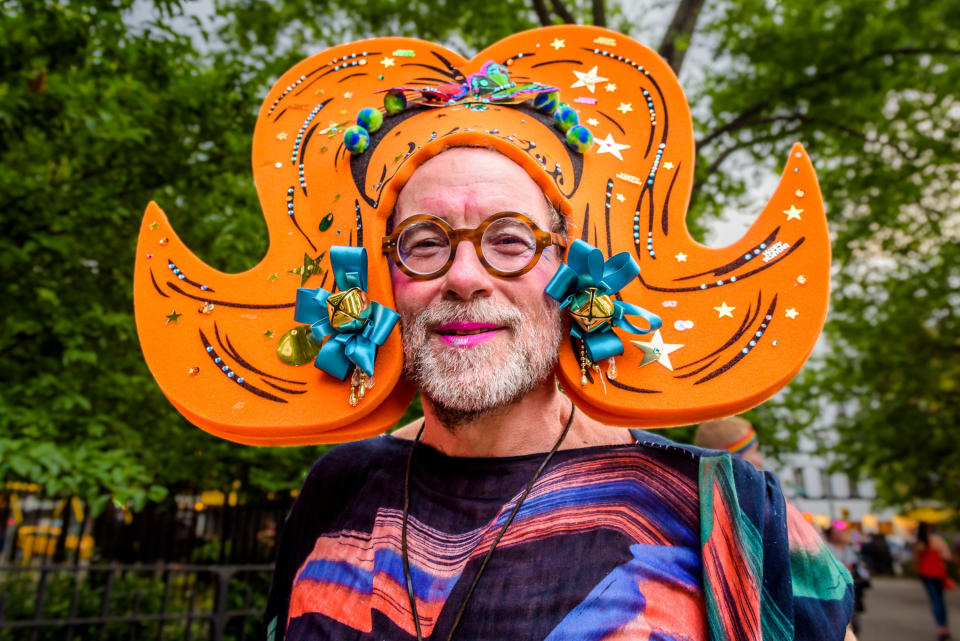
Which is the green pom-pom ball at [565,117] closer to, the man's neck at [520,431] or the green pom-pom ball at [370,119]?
the green pom-pom ball at [370,119]

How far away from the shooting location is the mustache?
1.58 m

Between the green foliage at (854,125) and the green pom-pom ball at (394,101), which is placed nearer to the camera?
the green pom-pom ball at (394,101)

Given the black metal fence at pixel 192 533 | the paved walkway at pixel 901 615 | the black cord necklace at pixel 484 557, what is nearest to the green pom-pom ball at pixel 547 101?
the black cord necklace at pixel 484 557

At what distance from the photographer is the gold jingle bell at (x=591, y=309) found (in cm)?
156

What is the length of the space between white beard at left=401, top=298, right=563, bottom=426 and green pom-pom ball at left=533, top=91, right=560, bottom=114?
0.59m

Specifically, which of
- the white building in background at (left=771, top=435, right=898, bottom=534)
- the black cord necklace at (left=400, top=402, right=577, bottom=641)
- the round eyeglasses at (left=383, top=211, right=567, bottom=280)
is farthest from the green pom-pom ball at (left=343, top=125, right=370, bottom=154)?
the white building in background at (left=771, top=435, right=898, bottom=534)

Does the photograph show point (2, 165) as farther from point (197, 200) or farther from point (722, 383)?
point (722, 383)

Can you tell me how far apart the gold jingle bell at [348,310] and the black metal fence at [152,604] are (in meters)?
3.50

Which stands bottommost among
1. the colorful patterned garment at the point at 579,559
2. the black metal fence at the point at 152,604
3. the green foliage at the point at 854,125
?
the black metal fence at the point at 152,604

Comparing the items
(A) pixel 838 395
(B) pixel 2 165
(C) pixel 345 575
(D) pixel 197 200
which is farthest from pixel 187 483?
(A) pixel 838 395

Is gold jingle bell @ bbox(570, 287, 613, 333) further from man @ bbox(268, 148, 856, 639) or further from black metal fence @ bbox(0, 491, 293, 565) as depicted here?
black metal fence @ bbox(0, 491, 293, 565)

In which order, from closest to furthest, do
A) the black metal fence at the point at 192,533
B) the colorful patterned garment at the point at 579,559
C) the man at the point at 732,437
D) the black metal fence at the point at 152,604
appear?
the colorful patterned garment at the point at 579,559
the man at the point at 732,437
the black metal fence at the point at 152,604
the black metal fence at the point at 192,533

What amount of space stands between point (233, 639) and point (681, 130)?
5785 millimetres

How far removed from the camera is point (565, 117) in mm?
1828
